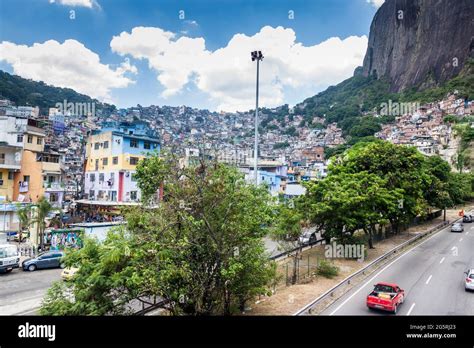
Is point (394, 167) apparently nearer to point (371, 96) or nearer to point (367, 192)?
point (367, 192)

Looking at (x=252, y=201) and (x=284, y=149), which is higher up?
(x=284, y=149)

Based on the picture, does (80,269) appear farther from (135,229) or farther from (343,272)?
(343,272)

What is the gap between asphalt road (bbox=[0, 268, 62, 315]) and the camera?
9.44 metres

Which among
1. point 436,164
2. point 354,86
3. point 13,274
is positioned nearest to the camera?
point 13,274

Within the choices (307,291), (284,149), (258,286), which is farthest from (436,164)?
(284,149)

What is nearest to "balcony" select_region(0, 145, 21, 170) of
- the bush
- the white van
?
the white van

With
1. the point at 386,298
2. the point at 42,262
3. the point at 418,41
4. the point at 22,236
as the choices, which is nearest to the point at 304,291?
the point at 386,298

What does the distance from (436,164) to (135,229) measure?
3227cm

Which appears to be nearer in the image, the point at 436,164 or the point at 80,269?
the point at 80,269

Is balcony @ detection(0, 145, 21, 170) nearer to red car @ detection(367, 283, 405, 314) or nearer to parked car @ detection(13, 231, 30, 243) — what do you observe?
parked car @ detection(13, 231, 30, 243)

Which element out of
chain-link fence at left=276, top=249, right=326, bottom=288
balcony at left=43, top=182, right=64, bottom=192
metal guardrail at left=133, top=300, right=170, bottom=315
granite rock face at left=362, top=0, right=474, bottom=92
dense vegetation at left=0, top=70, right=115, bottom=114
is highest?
granite rock face at left=362, top=0, right=474, bottom=92

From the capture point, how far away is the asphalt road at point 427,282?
902 cm

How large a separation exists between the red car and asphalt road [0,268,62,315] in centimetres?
1027

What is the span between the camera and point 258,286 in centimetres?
799
